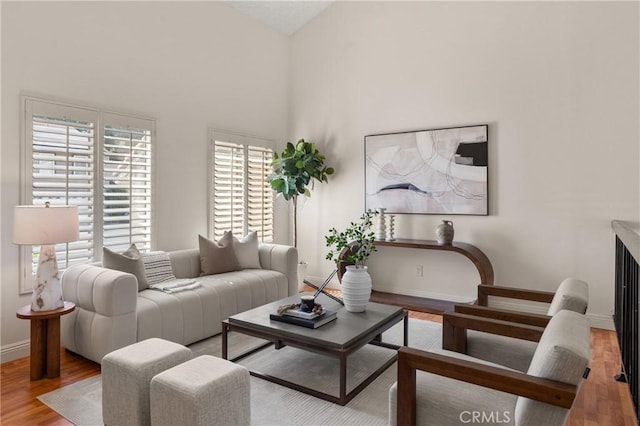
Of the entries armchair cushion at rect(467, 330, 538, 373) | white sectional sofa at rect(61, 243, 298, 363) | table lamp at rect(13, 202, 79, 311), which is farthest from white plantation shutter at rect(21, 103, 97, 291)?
armchair cushion at rect(467, 330, 538, 373)

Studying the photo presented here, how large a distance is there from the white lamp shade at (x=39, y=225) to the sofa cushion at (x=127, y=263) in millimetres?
441

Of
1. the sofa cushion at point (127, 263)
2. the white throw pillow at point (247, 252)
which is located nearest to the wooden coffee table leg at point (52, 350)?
the sofa cushion at point (127, 263)

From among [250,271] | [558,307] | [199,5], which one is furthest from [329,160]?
[558,307]

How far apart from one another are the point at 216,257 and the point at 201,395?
245cm

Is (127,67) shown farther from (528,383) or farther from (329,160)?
(528,383)

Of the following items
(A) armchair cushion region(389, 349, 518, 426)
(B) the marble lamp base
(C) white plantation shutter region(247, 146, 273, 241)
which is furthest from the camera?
(C) white plantation shutter region(247, 146, 273, 241)

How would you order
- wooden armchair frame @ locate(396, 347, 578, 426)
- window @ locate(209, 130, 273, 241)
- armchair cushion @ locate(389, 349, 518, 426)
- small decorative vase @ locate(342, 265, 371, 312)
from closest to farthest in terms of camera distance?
wooden armchair frame @ locate(396, 347, 578, 426), armchair cushion @ locate(389, 349, 518, 426), small decorative vase @ locate(342, 265, 371, 312), window @ locate(209, 130, 273, 241)

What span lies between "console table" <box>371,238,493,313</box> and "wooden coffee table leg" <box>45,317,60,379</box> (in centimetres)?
321

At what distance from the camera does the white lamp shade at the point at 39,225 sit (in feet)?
8.89

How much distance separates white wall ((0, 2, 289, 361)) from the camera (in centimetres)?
317

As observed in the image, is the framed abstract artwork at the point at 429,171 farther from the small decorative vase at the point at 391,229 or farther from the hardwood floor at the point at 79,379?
the hardwood floor at the point at 79,379

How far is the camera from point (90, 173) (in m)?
3.63

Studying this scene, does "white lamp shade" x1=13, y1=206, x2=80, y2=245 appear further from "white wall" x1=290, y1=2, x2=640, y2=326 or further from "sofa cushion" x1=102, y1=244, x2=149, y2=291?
"white wall" x1=290, y1=2, x2=640, y2=326

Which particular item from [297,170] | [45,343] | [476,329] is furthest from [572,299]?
[297,170]
